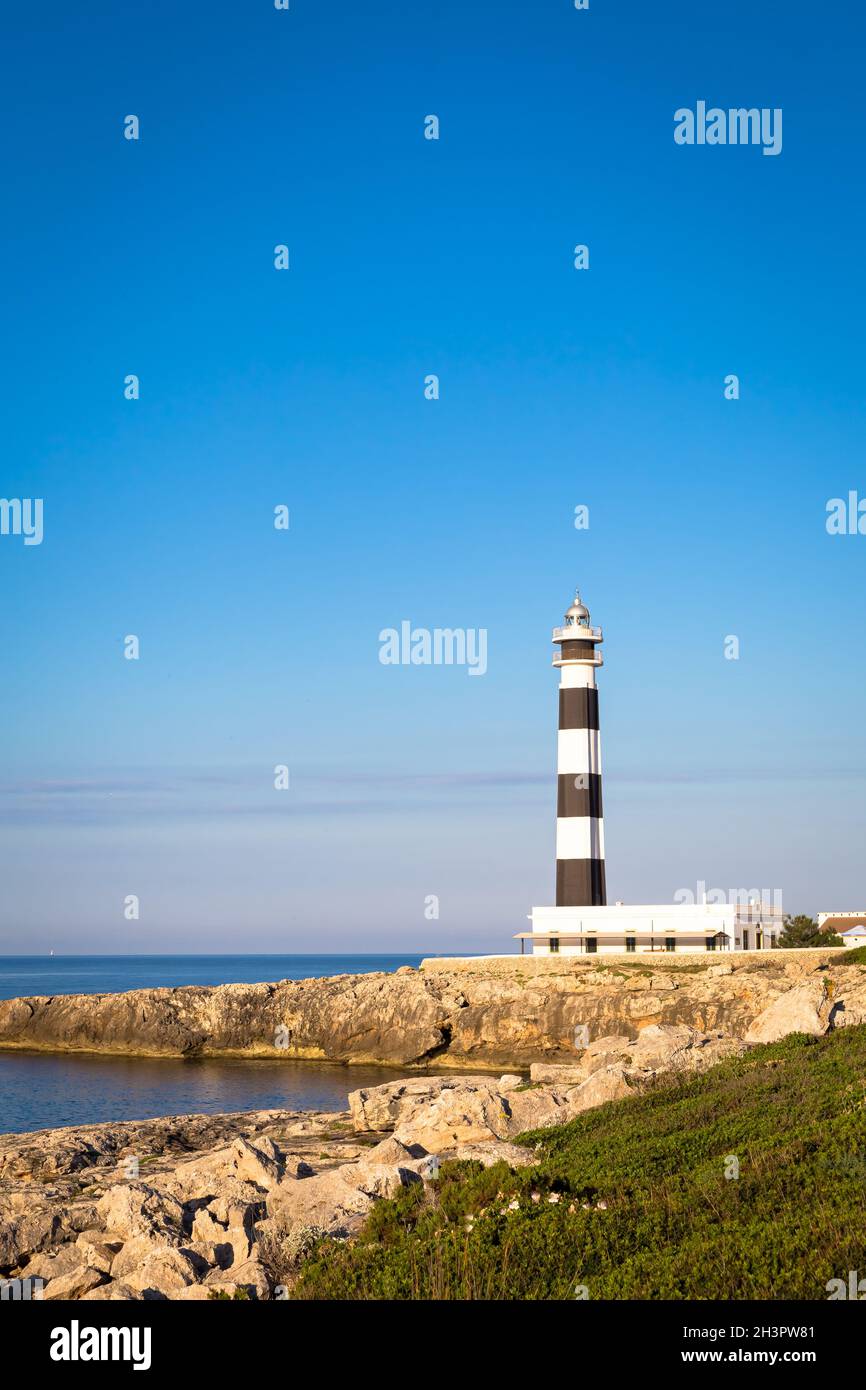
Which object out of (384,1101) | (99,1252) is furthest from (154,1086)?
(99,1252)

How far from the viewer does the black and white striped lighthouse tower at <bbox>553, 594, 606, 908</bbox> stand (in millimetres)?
62375

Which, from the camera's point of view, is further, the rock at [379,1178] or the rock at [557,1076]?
the rock at [557,1076]

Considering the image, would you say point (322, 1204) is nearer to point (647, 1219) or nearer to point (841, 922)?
point (647, 1219)

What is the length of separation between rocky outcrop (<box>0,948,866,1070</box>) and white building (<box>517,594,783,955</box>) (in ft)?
7.30

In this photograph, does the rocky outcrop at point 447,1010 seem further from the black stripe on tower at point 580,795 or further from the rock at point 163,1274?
the rock at point 163,1274

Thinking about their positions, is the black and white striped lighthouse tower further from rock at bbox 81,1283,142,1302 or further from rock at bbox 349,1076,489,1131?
rock at bbox 81,1283,142,1302

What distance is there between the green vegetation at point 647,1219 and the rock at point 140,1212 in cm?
365

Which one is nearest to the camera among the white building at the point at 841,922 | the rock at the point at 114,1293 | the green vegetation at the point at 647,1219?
the green vegetation at the point at 647,1219

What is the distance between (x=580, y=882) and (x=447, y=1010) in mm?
9944

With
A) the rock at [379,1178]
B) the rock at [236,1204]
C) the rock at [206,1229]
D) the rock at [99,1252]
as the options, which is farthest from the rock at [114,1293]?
the rock at [379,1178]

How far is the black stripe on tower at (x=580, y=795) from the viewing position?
6231 centimetres

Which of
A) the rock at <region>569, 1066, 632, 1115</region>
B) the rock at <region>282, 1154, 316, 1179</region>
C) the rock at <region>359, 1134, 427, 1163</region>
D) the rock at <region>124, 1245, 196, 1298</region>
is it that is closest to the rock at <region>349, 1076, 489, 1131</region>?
the rock at <region>569, 1066, 632, 1115</region>

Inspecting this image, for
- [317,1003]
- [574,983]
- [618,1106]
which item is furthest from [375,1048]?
[618,1106]
